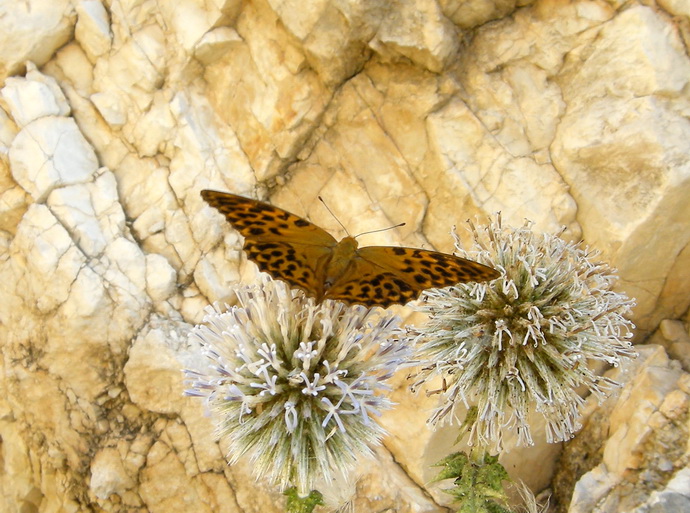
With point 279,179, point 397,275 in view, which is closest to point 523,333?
point 397,275

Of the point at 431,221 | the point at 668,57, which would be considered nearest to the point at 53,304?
the point at 431,221

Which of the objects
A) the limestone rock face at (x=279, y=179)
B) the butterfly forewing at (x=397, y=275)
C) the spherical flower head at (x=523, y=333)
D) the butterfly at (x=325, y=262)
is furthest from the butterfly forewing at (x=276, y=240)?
the limestone rock face at (x=279, y=179)

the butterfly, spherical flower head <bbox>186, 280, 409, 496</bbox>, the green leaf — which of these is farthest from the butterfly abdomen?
the green leaf

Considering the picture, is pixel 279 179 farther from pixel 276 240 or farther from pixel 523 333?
pixel 523 333

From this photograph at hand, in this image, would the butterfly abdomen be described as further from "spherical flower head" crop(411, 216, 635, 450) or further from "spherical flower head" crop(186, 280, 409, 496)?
"spherical flower head" crop(411, 216, 635, 450)

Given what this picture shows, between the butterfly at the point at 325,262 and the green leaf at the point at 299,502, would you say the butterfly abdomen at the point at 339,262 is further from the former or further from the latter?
the green leaf at the point at 299,502

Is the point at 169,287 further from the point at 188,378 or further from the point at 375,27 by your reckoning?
the point at 375,27
